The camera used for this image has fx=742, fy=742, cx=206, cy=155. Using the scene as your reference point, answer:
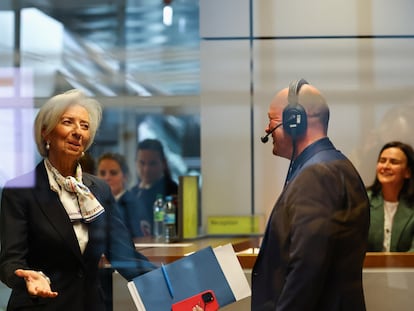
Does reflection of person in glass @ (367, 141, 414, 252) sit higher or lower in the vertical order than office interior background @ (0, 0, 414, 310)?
lower

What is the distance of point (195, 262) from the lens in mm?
2633

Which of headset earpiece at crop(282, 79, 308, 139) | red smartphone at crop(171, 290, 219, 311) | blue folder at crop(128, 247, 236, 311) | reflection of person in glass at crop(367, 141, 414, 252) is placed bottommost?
red smartphone at crop(171, 290, 219, 311)

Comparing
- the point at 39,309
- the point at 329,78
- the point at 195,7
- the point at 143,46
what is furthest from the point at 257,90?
the point at 39,309

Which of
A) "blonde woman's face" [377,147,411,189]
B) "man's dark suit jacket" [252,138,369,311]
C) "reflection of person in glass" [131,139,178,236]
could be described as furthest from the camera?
"reflection of person in glass" [131,139,178,236]

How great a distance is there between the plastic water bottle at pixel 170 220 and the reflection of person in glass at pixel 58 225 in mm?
552

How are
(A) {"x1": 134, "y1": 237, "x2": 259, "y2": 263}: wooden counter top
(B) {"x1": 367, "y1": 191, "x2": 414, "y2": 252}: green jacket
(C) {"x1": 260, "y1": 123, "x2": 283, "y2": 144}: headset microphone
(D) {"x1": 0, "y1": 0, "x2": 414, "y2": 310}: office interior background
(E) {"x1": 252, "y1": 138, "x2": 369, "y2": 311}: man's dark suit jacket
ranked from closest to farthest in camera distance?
(E) {"x1": 252, "y1": 138, "x2": 369, "y2": 311}: man's dark suit jacket, (C) {"x1": 260, "y1": 123, "x2": 283, "y2": 144}: headset microphone, (A) {"x1": 134, "y1": 237, "x2": 259, "y2": 263}: wooden counter top, (B) {"x1": 367, "y1": 191, "x2": 414, "y2": 252}: green jacket, (D) {"x1": 0, "y1": 0, "x2": 414, "y2": 310}: office interior background

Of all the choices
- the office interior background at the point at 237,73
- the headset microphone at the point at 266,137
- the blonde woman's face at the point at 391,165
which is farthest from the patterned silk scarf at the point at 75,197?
the blonde woman's face at the point at 391,165

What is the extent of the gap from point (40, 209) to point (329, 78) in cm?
127

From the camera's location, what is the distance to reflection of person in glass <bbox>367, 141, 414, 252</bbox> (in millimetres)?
2977

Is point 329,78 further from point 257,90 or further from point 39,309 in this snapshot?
point 39,309

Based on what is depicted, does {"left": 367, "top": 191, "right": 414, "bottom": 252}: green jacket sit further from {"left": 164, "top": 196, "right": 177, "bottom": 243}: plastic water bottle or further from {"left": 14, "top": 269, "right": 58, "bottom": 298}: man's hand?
{"left": 14, "top": 269, "right": 58, "bottom": 298}: man's hand

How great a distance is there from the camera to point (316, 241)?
7.04ft

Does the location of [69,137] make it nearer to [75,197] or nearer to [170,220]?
[75,197]

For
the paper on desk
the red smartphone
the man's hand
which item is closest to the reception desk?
the paper on desk
